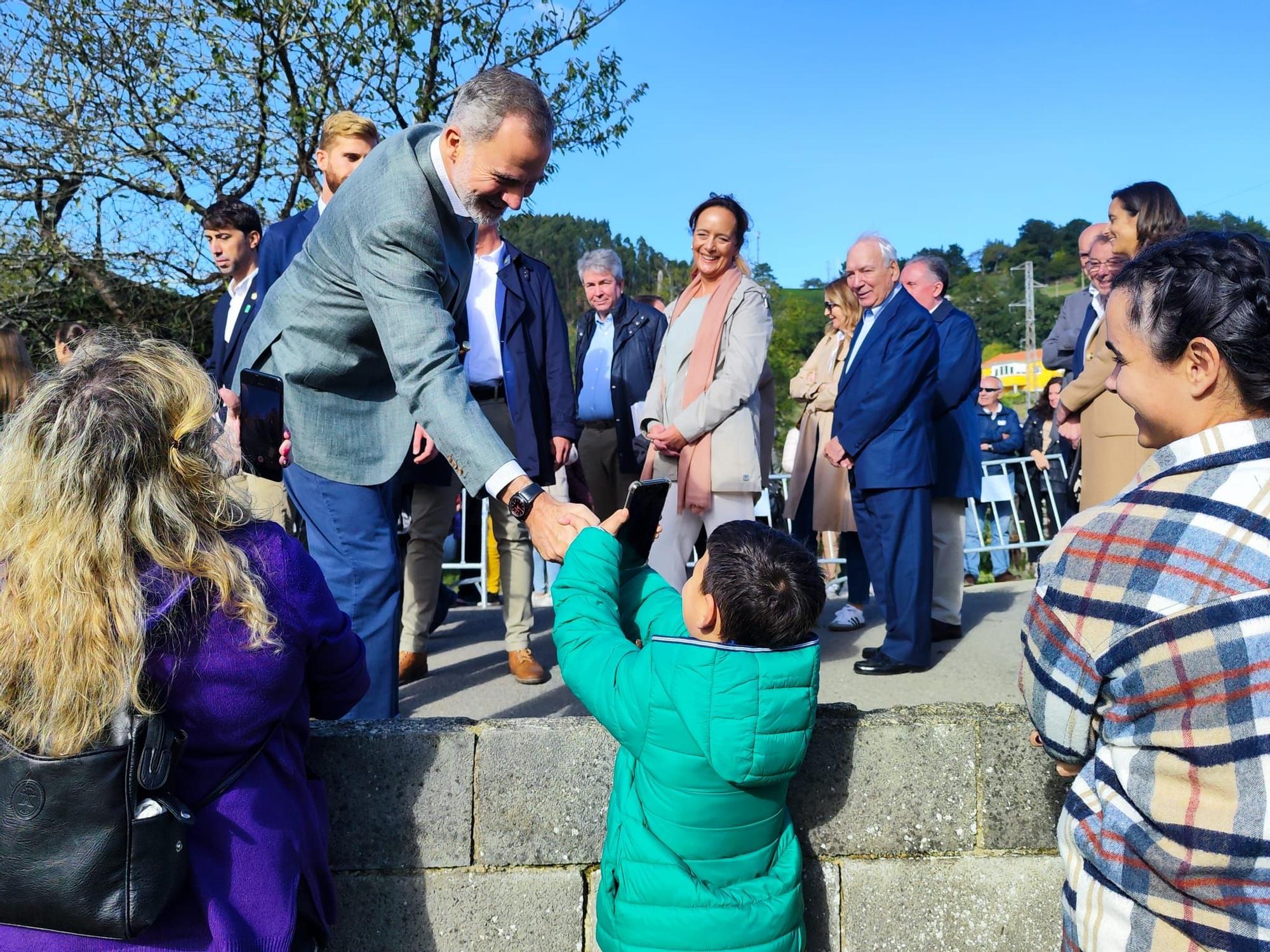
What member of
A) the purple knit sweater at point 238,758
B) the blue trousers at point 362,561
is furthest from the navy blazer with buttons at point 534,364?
the purple knit sweater at point 238,758

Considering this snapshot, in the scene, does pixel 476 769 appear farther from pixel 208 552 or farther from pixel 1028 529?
pixel 1028 529

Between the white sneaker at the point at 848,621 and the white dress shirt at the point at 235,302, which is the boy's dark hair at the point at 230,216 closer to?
the white dress shirt at the point at 235,302

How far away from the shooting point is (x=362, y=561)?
2.99 m

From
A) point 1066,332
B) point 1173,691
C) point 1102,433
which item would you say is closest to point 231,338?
point 1102,433

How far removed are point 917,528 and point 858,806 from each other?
7.28ft

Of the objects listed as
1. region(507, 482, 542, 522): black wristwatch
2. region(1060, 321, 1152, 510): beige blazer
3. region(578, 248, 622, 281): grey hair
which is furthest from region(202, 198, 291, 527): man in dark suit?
region(1060, 321, 1152, 510): beige blazer

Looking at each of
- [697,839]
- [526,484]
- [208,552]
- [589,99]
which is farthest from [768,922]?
[589,99]

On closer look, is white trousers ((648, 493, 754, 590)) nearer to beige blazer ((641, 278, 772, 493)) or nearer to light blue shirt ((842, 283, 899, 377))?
beige blazer ((641, 278, 772, 493))

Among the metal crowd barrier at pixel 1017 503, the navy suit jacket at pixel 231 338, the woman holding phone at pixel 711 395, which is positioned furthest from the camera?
the metal crowd barrier at pixel 1017 503

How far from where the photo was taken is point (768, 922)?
7.37 feet

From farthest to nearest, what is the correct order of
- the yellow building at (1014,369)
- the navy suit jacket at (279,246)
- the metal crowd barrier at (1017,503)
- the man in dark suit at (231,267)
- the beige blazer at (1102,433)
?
1. the yellow building at (1014,369)
2. the metal crowd barrier at (1017,503)
3. the man in dark suit at (231,267)
4. the navy suit jacket at (279,246)
5. the beige blazer at (1102,433)

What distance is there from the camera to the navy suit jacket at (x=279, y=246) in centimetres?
423

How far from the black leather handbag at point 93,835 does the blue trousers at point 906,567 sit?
11.6 feet

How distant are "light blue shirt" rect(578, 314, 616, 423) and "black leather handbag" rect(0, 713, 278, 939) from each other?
4754mm
